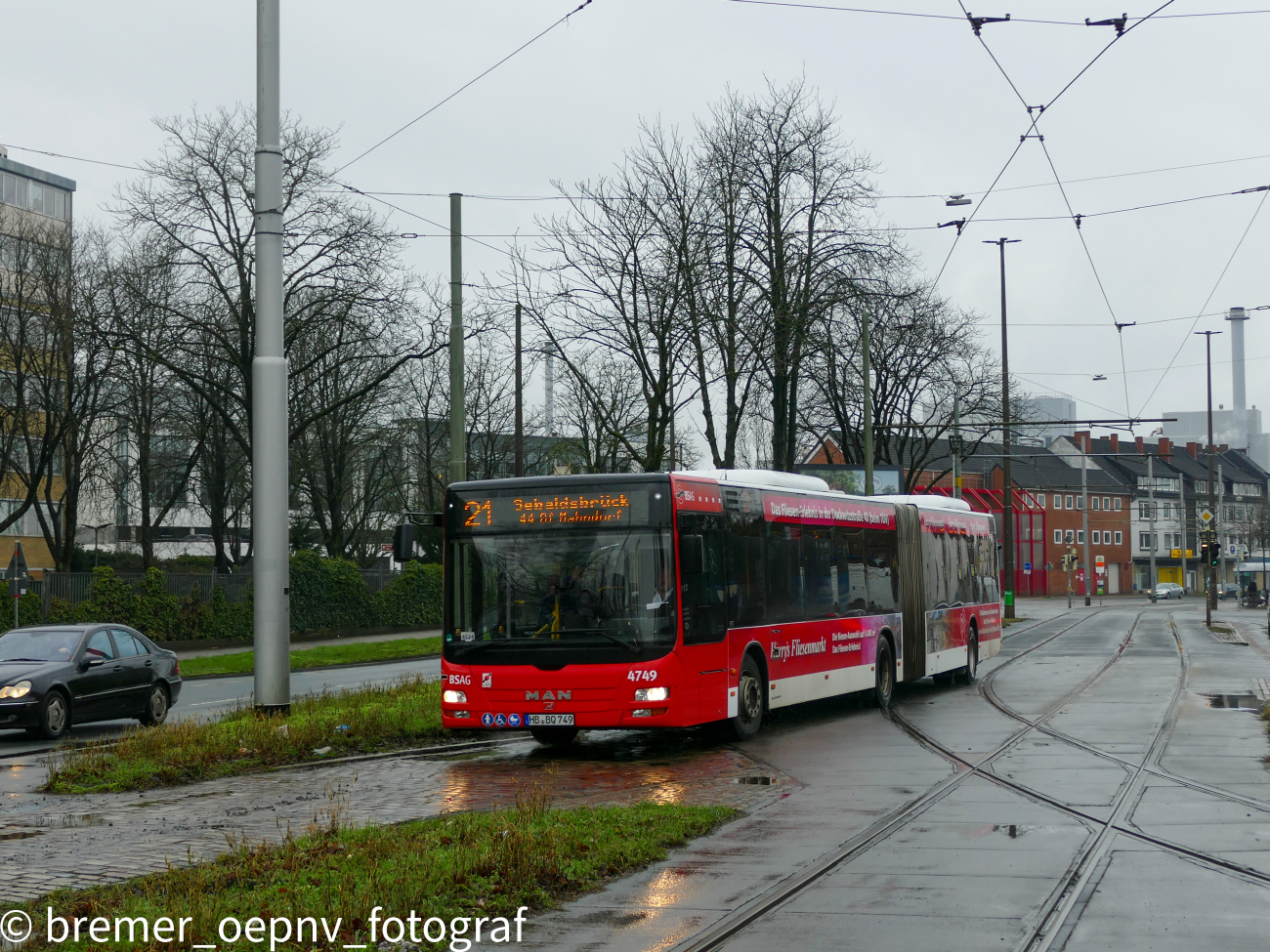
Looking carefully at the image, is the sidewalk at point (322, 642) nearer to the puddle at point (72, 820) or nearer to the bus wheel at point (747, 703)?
the bus wheel at point (747, 703)

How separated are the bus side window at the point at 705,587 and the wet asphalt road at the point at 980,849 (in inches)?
55.4

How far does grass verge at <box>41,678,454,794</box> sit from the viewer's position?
41.6ft

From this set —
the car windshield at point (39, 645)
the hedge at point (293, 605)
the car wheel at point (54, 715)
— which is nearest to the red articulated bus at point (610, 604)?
the car wheel at point (54, 715)

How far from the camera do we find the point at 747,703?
1628cm

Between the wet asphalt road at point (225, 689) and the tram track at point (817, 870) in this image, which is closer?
the tram track at point (817, 870)

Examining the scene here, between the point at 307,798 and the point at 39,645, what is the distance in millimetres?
8644

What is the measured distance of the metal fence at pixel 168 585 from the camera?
36844 millimetres

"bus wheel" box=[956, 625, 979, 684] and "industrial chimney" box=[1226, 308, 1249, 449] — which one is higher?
"industrial chimney" box=[1226, 308, 1249, 449]

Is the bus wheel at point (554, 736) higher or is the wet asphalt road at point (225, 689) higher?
the bus wheel at point (554, 736)

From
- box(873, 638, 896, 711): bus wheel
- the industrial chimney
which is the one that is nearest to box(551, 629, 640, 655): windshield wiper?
box(873, 638, 896, 711): bus wheel

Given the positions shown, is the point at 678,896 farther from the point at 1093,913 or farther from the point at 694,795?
the point at 694,795

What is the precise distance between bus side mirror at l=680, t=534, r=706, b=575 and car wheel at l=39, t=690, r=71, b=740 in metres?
8.37

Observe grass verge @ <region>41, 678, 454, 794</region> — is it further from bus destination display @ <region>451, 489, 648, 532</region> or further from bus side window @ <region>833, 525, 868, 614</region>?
bus side window @ <region>833, 525, 868, 614</region>

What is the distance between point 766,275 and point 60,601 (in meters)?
19.4
